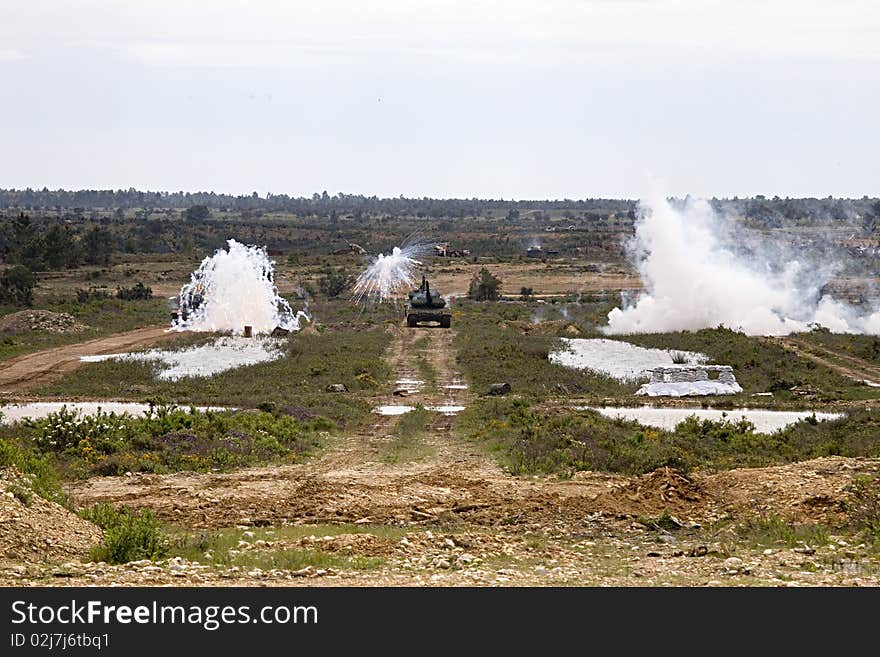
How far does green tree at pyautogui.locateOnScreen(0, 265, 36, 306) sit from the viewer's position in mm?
68000

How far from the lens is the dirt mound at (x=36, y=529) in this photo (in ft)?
50.2

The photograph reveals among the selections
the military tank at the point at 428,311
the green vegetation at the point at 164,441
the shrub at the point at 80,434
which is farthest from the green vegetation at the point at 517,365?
the shrub at the point at 80,434

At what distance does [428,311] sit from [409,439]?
3214 centimetres

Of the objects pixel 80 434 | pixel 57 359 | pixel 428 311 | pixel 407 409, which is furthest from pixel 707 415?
pixel 428 311

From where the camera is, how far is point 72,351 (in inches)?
1911

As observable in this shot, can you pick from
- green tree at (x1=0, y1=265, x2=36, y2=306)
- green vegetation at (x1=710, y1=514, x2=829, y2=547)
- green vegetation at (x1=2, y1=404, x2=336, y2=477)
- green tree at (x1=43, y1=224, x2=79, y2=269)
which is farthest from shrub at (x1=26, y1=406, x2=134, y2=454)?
green tree at (x1=43, y1=224, x2=79, y2=269)

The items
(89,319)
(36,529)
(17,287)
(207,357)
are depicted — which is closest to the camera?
(36,529)

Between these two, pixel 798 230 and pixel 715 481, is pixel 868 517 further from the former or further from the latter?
pixel 798 230

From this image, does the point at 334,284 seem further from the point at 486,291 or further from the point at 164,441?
the point at 164,441

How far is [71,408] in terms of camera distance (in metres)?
33.2

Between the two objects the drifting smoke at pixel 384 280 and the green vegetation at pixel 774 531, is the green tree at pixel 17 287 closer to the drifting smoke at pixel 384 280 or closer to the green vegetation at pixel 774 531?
the drifting smoke at pixel 384 280
